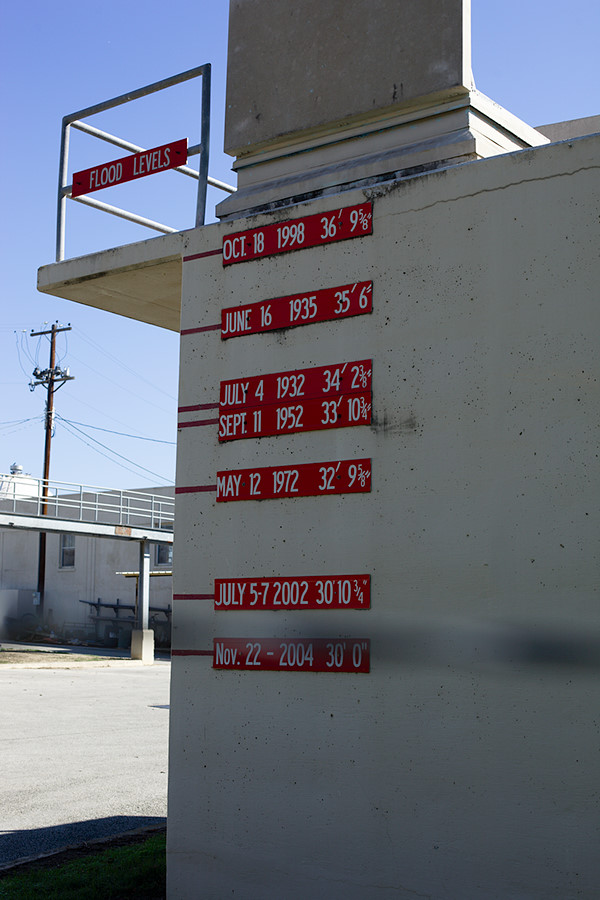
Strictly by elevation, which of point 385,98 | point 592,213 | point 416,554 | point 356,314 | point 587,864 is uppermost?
point 385,98

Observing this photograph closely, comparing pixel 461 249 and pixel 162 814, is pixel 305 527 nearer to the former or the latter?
pixel 461 249

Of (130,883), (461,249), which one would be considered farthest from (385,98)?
(130,883)

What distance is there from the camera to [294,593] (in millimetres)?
4758

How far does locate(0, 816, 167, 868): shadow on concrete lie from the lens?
6486 millimetres

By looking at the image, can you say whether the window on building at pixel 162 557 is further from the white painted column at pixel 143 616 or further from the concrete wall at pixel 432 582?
the concrete wall at pixel 432 582

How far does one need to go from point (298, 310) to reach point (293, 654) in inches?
70.8

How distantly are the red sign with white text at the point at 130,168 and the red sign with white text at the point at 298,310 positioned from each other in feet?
4.19

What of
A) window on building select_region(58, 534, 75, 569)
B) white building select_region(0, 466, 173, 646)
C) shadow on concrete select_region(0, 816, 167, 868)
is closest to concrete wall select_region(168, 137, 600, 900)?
shadow on concrete select_region(0, 816, 167, 868)

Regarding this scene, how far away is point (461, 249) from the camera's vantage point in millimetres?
4555

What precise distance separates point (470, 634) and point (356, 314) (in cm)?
171

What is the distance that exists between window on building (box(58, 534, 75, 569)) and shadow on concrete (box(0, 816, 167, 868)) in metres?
35.6

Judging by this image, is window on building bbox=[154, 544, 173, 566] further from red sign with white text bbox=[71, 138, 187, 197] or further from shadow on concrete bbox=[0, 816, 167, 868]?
red sign with white text bbox=[71, 138, 187, 197]

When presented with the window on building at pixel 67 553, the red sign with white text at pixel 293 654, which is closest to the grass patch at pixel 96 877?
the red sign with white text at pixel 293 654

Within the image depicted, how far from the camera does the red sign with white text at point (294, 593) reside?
457 centimetres
